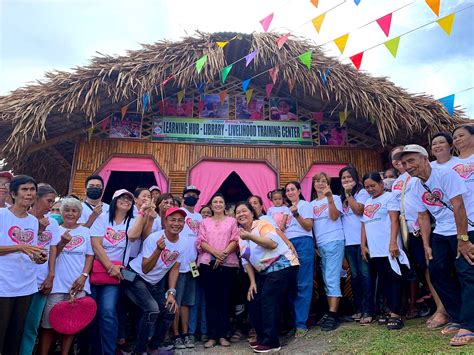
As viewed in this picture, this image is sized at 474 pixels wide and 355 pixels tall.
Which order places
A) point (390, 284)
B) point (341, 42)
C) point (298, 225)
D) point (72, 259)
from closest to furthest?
point (72, 259) < point (390, 284) < point (298, 225) < point (341, 42)

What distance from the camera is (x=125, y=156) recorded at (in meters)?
6.22

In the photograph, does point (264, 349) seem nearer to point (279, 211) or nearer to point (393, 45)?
point (279, 211)

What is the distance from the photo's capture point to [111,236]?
318cm

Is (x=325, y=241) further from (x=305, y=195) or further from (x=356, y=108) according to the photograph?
(x=356, y=108)

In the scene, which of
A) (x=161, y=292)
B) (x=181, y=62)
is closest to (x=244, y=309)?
(x=161, y=292)

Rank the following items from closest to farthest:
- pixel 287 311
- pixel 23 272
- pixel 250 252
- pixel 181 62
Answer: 1. pixel 23 272
2. pixel 250 252
3. pixel 287 311
4. pixel 181 62

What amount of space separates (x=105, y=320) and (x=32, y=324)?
0.52m

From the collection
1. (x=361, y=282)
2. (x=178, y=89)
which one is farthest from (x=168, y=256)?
(x=178, y=89)

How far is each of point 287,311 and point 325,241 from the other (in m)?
0.83

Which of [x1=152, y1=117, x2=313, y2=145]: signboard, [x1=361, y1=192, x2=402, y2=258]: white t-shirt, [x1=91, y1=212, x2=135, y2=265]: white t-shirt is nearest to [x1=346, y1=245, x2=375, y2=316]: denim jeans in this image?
[x1=361, y1=192, x2=402, y2=258]: white t-shirt

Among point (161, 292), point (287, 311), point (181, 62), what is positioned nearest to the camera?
point (161, 292)

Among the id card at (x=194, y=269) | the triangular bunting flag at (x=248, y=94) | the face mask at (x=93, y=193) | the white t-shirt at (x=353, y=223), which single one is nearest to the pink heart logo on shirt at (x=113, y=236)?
the face mask at (x=93, y=193)

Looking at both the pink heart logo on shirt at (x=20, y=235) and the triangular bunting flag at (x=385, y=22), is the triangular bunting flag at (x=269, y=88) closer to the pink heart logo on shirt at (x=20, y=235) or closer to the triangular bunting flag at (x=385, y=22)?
the triangular bunting flag at (x=385, y=22)

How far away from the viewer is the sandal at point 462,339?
8.07ft
